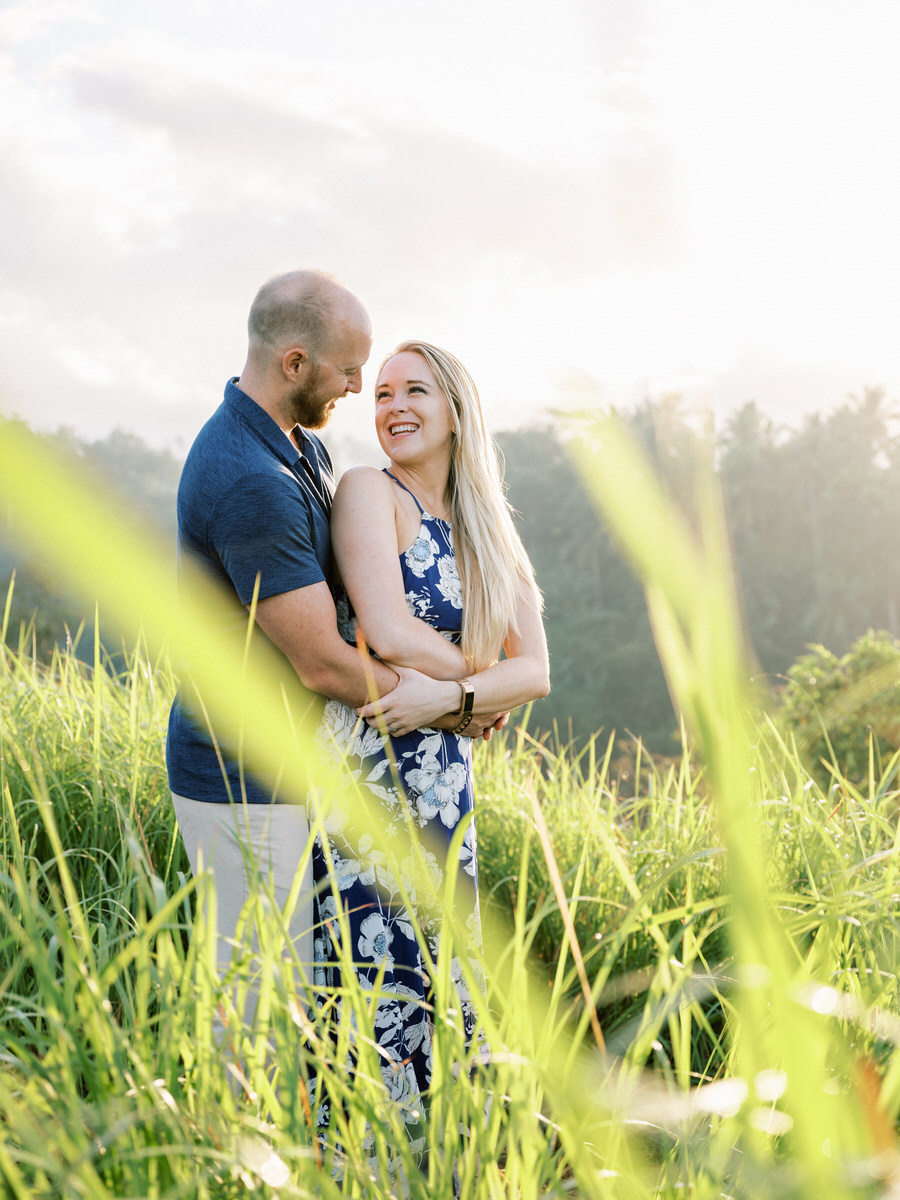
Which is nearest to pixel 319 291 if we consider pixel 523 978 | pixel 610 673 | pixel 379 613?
pixel 379 613

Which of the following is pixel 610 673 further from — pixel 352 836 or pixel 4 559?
pixel 352 836

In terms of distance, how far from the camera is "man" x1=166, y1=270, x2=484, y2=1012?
81.1 inches

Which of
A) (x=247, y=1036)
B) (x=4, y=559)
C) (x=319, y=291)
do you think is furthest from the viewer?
(x=4, y=559)

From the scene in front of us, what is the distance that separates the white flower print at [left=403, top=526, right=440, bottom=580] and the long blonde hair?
4.2 inches

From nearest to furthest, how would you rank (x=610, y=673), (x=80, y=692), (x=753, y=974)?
(x=753, y=974) → (x=80, y=692) → (x=610, y=673)

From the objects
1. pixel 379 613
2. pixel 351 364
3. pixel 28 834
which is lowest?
pixel 28 834

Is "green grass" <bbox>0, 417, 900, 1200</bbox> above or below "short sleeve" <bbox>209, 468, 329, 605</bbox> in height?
below

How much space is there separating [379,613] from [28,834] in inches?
60.0

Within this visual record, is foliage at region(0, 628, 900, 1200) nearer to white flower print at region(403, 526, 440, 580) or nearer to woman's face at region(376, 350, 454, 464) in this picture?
white flower print at region(403, 526, 440, 580)

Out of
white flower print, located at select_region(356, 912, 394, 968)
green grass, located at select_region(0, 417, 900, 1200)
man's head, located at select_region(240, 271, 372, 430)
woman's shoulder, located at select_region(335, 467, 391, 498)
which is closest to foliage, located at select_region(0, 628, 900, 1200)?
green grass, located at select_region(0, 417, 900, 1200)

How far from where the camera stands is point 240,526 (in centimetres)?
206

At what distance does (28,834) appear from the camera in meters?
2.85

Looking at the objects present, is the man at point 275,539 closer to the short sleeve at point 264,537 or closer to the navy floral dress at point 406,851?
the short sleeve at point 264,537

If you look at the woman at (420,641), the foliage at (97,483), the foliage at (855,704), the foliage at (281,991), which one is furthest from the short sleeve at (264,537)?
the foliage at (97,483)
